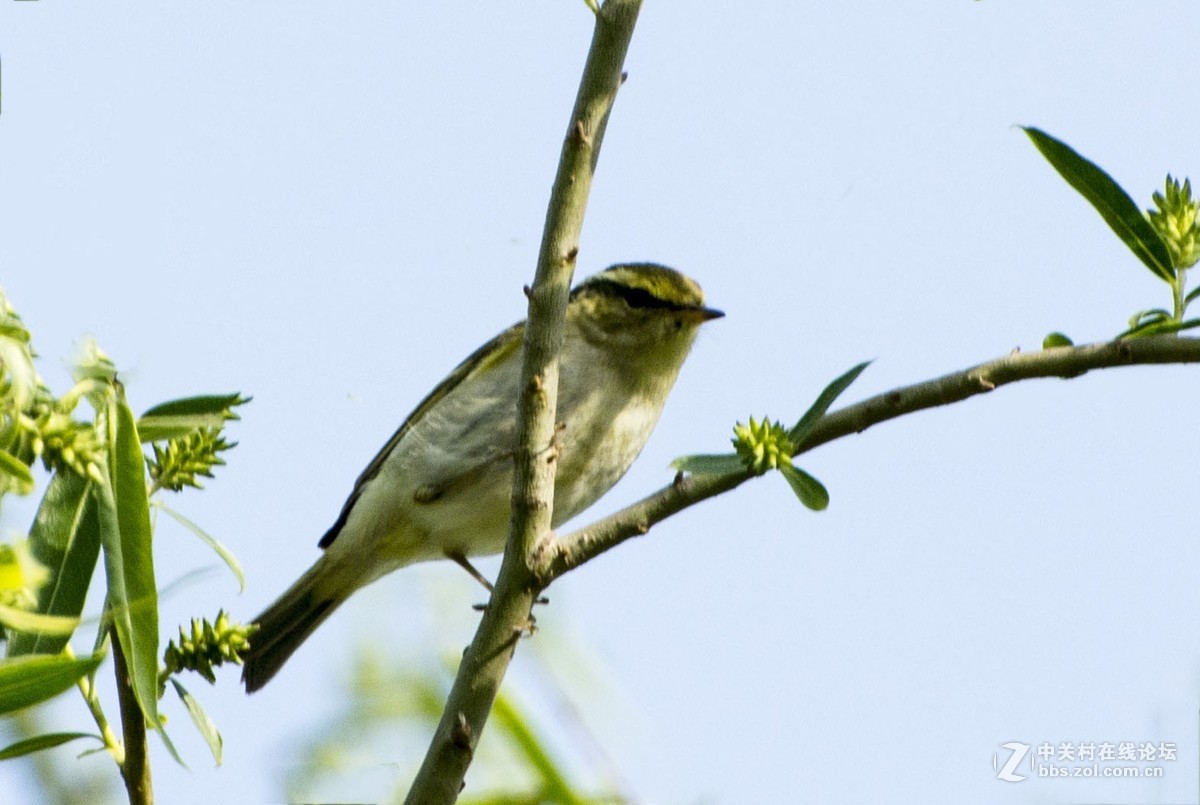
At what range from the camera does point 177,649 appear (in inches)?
82.4

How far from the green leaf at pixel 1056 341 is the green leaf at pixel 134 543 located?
4.67ft

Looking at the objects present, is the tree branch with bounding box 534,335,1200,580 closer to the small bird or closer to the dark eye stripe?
the small bird

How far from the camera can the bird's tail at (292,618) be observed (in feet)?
17.4

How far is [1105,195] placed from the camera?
2371mm

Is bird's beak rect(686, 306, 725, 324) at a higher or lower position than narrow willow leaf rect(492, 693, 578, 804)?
higher

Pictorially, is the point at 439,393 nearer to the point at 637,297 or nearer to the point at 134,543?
the point at 637,297

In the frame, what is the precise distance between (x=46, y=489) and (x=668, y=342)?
3.05 meters

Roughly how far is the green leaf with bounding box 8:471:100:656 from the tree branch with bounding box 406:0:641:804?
25.5 inches

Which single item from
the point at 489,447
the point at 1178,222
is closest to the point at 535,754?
the point at 1178,222

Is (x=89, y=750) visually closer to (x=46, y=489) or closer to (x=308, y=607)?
(x=46, y=489)

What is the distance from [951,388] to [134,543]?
1.28 meters

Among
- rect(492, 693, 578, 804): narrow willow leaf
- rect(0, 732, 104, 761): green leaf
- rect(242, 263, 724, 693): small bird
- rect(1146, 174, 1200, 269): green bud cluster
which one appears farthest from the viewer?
rect(242, 263, 724, 693): small bird

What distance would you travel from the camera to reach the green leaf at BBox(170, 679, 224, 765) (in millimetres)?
2229

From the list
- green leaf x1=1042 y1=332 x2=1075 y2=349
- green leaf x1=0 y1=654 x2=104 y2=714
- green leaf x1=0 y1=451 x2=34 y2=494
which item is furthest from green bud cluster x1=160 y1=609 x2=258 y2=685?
green leaf x1=1042 y1=332 x2=1075 y2=349
